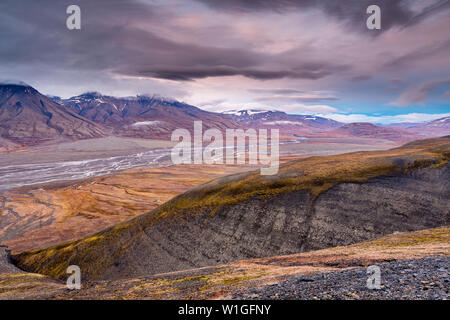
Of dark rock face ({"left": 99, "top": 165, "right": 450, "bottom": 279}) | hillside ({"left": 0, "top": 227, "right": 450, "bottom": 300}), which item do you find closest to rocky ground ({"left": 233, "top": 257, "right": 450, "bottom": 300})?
hillside ({"left": 0, "top": 227, "right": 450, "bottom": 300})

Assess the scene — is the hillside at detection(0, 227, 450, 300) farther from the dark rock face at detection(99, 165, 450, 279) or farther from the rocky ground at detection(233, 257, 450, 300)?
the dark rock face at detection(99, 165, 450, 279)

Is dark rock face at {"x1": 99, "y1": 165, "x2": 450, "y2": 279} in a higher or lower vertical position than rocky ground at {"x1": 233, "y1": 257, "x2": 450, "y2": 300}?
lower

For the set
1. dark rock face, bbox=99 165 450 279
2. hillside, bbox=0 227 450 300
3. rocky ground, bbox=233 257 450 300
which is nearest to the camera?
rocky ground, bbox=233 257 450 300

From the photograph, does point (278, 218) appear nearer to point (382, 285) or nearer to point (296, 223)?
point (296, 223)

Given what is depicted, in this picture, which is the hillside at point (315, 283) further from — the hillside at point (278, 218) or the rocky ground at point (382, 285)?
the hillside at point (278, 218)

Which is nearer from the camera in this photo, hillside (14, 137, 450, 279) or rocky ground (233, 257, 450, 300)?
Result: rocky ground (233, 257, 450, 300)

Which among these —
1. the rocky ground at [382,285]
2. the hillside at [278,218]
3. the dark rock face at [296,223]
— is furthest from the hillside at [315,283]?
the hillside at [278,218]
